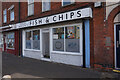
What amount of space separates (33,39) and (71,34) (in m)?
4.06

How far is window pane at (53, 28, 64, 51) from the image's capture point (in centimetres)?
741

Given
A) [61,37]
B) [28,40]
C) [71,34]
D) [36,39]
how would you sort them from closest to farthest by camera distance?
[71,34]
[61,37]
[36,39]
[28,40]

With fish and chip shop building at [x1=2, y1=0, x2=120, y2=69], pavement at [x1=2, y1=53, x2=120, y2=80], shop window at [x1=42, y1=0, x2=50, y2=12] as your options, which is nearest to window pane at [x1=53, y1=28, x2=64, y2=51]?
Answer: fish and chip shop building at [x1=2, y1=0, x2=120, y2=69]

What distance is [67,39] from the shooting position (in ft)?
23.1

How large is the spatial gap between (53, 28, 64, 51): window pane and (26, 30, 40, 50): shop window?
1.87m

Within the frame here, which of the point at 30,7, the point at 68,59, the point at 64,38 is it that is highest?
the point at 30,7

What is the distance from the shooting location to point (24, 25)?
9.83m

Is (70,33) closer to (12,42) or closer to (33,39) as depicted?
(33,39)

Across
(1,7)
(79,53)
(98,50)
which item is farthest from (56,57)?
(1,7)

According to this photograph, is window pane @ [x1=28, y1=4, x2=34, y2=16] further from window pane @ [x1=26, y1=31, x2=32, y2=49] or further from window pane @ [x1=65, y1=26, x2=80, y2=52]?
window pane @ [x1=65, y1=26, x2=80, y2=52]

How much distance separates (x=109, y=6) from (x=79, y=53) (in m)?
2.85

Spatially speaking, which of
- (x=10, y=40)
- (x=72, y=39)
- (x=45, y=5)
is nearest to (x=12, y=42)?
(x=10, y=40)

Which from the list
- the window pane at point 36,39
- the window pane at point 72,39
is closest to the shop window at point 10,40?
the window pane at point 36,39

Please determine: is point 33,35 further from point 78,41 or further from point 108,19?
point 108,19
